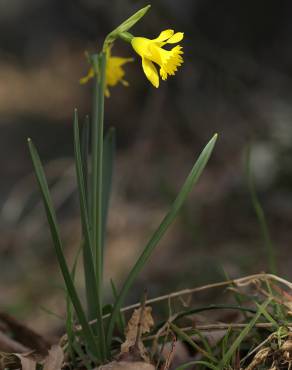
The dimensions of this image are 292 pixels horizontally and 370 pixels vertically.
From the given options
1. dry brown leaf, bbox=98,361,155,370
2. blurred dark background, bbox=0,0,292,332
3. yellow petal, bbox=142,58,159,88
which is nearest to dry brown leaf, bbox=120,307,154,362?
dry brown leaf, bbox=98,361,155,370

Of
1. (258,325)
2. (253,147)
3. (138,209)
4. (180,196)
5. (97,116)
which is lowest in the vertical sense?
(138,209)

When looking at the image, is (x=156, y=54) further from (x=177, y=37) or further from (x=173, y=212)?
(x=173, y=212)

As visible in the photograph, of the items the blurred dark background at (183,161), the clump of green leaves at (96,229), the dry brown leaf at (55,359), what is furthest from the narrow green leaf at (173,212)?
the blurred dark background at (183,161)

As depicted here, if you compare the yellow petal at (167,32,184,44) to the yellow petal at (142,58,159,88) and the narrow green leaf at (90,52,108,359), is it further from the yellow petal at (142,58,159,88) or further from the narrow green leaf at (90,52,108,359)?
the narrow green leaf at (90,52,108,359)

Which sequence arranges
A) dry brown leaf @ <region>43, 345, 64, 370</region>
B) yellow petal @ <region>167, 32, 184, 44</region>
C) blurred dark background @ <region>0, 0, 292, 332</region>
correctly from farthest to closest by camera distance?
blurred dark background @ <region>0, 0, 292, 332</region> → dry brown leaf @ <region>43, 345, 64, 370</region> → yellow petal @ <region>167, 32, 184, 44</region>

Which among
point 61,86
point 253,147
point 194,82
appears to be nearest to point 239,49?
point 194,82

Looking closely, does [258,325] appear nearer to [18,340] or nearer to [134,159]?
[18,340]
